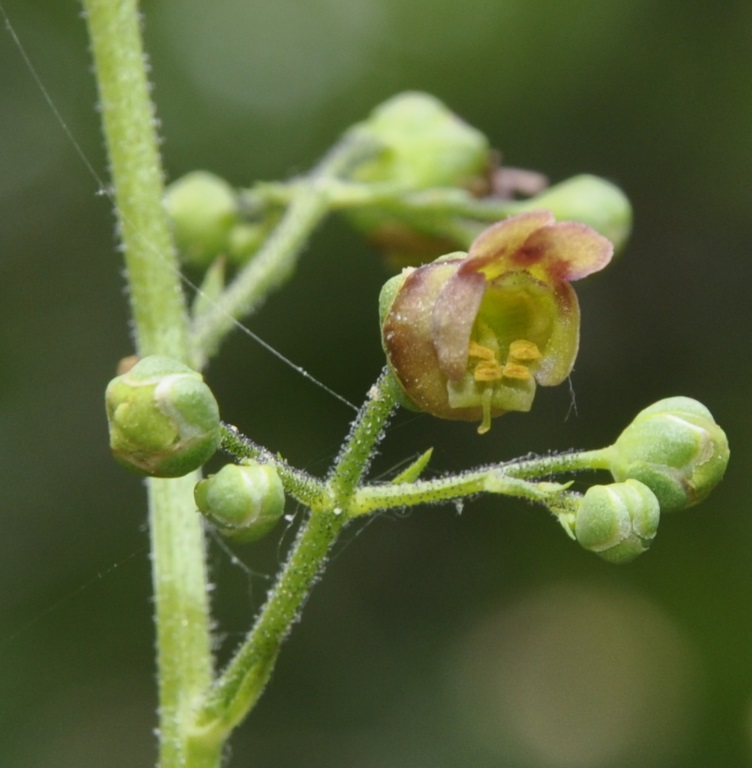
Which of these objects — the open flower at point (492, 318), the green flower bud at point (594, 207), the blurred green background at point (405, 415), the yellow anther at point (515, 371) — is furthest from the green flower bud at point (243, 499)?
the blurred green background at point (405, 415)

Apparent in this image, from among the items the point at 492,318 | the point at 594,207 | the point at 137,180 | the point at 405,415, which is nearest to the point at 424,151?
the point at 594,207

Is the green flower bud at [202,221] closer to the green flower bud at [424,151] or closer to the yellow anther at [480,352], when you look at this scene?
the green flower bud at [424,151]

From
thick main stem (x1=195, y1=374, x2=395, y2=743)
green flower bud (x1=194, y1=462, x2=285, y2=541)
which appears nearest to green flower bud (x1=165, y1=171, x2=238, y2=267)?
thick main stem (x1=195, y1=374, x2=395, y2=743)

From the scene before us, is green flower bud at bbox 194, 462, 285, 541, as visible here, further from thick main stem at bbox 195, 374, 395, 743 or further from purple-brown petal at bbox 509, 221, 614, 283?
purple-brown petal at bbox 509, 221, 614, 283

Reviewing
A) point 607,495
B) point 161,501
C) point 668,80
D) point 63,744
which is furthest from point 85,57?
point 607,495

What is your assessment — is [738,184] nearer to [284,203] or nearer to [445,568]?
[445,568]
